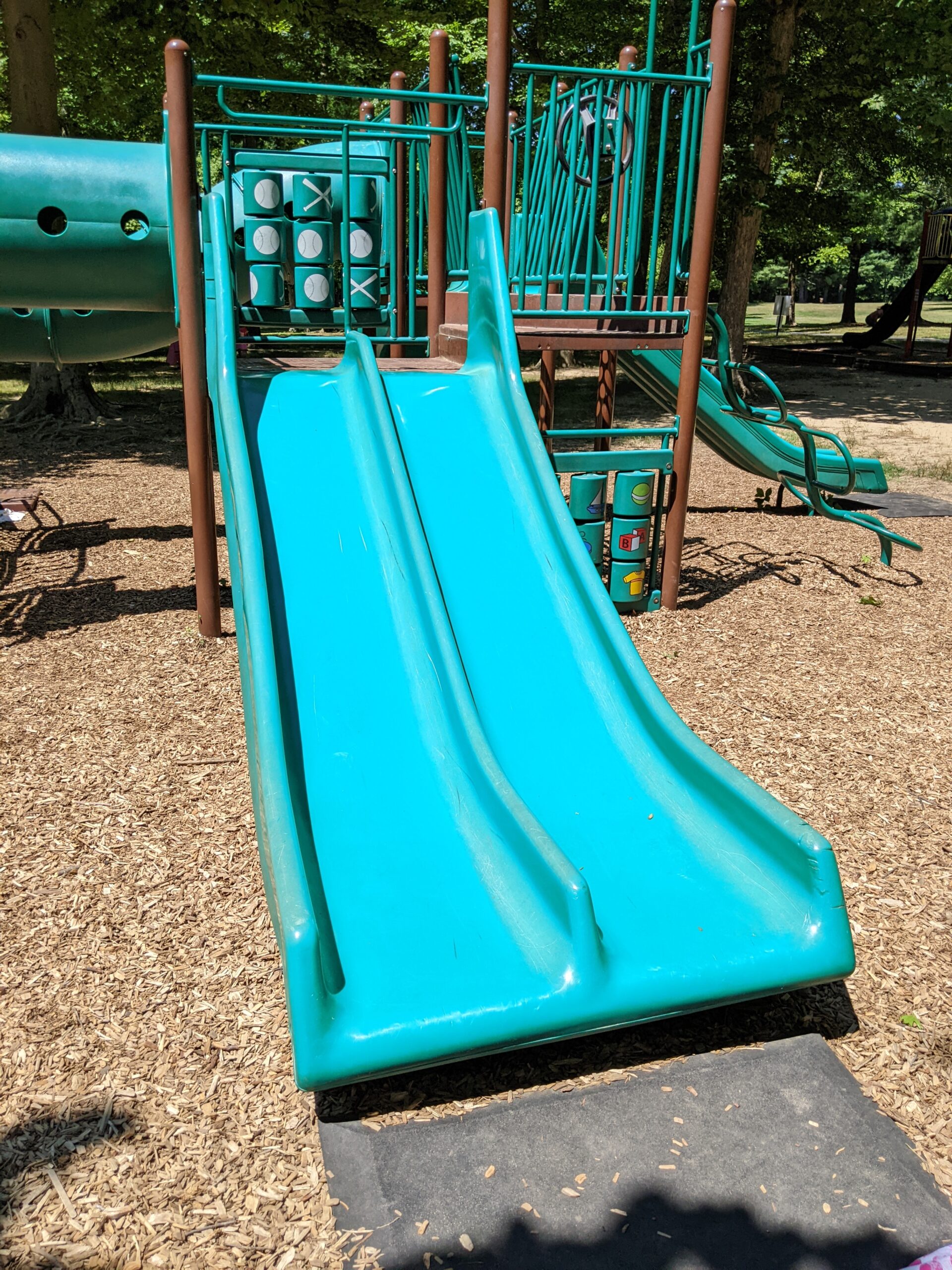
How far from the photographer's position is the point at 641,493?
625cm

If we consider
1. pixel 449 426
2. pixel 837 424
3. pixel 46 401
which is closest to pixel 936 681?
pixel 449 426

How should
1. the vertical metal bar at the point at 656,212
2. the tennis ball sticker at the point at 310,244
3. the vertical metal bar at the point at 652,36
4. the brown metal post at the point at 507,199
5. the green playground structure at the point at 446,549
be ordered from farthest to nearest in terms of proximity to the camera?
1. the tennis ball sticker at the point at 310,244
2. the vertical metal bar at the point at 652,36
3. the vertical metal bar at the point at 656,212
4. the brown metal post at the point at 507,199
5. the green playground structure at the point at 446,549

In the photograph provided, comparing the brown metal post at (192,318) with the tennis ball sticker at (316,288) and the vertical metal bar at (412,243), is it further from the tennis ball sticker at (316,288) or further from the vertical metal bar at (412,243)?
the vertical metal bar at (412,243)

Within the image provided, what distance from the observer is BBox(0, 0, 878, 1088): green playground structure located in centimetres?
279

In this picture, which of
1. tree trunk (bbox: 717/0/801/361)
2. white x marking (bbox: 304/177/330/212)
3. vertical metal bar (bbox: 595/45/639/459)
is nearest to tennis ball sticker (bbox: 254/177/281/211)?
white x marking (bbox: 304/177/330/212)

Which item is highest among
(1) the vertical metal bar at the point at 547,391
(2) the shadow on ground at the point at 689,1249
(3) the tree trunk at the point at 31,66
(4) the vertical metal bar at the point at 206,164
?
(3) the tree trunk at the point at 31,66

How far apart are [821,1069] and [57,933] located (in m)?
2.43

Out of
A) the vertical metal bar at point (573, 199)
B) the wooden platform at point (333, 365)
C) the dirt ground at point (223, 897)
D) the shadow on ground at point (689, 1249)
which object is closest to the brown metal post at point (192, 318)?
A: the wooden platform at point (333, 365)

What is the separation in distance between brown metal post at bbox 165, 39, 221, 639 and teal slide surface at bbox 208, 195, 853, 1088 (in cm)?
54

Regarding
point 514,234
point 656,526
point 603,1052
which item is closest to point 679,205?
point 656,526

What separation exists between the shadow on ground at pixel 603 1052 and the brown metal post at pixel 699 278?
3.75 metres

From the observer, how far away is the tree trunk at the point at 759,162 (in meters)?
15.4

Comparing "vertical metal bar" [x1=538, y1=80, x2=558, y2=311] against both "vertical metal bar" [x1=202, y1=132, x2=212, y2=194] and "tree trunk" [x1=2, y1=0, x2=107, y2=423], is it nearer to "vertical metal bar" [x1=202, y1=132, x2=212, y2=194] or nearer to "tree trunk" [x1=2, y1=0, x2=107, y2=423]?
"vertical metal bar" [x1=202, y1=132, x2=212, y2=194]

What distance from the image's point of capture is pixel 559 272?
7.53 metres
